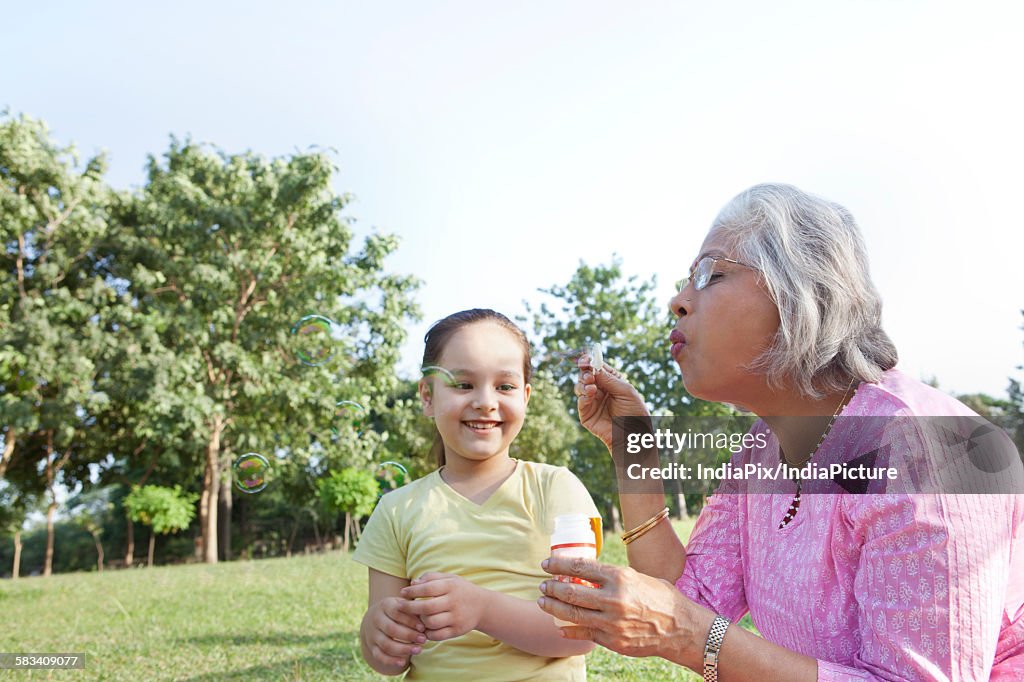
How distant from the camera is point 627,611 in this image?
141 cm

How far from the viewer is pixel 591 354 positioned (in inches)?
85.5

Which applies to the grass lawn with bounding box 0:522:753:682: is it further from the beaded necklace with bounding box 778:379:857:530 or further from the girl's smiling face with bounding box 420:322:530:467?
the beaded necklace with bounding box 778:379:857:530

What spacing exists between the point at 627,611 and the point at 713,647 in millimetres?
181

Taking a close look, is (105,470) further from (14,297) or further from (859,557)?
(859,557)

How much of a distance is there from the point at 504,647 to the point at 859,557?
0.88 meters

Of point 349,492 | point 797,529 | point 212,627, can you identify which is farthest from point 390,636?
point 349,492

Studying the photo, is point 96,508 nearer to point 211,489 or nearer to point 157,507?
point 157,507

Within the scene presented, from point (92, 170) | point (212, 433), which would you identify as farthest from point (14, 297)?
point (212, 433)

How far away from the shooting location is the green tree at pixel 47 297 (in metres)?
16.9

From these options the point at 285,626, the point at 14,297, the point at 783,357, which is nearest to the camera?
the point at 783,357

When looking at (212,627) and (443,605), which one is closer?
(443,605)

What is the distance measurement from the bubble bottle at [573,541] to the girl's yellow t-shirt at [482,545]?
0.58 metres

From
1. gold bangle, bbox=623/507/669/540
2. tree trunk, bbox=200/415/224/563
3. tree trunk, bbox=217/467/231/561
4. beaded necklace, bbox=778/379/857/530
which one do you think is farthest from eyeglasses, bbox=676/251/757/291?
tree trunk, bbox=217/467/231/561

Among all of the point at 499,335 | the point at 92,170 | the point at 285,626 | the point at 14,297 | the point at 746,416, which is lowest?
the point at 285,626
